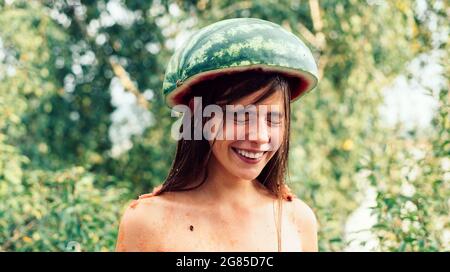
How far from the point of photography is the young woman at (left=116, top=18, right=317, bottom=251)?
5.48ft

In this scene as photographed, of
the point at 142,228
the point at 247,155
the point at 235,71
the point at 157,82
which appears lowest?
the point at 142,228

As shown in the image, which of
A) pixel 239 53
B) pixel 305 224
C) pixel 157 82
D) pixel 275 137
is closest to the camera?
pixel 239 53

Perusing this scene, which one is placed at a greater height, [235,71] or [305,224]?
[235,71]

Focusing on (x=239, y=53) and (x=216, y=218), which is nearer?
(x=239, y=53)

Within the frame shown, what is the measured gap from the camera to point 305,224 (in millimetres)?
1958

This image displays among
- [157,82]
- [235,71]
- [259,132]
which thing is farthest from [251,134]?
[157,82]

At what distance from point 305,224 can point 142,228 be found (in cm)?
49

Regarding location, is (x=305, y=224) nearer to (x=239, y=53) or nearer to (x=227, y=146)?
(x=227, y=146)

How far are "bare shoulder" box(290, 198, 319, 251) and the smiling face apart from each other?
0.26 metres

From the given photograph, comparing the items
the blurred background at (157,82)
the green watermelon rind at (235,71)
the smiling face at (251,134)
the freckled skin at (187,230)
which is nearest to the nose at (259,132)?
the smiling face at (251,134)

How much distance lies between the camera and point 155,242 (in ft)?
5.64

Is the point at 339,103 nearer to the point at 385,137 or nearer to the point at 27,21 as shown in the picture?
the point at 385,137

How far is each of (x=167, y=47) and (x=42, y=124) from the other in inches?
46.1

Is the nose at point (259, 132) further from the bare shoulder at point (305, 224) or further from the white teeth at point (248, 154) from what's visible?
the bare shoulder at point (305, 224)
